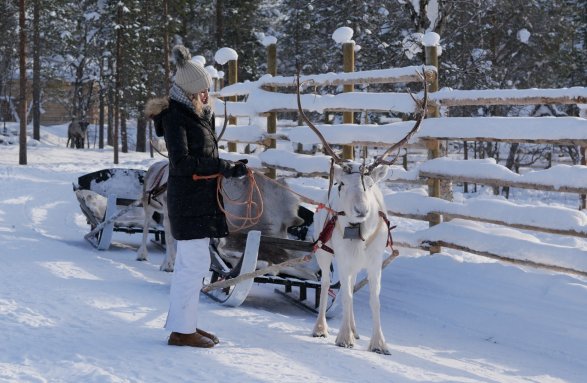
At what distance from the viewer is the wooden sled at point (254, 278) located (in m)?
6.62

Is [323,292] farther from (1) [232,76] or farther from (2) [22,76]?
(2) [22,76]

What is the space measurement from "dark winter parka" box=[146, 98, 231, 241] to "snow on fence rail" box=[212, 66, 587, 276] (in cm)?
356

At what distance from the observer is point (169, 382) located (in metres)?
4.19

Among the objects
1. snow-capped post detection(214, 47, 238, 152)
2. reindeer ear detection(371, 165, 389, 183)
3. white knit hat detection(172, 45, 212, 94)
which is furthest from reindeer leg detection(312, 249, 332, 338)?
snow-capped post detection(214, 47, 238, 152)

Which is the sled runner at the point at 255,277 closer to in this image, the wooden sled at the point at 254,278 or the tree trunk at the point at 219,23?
the wooden sled at the point at 254,278

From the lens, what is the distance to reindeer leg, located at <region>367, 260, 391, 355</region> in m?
5.56

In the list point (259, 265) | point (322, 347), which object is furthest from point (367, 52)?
point (322, 347)

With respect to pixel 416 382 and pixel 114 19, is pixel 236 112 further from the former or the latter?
pixel 114 19

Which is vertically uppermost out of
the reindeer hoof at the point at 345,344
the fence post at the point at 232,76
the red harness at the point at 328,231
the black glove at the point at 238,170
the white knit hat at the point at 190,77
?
the fence post at the point at 232,76

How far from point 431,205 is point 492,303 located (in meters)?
1.94

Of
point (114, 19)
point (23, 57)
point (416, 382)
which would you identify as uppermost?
point (114, 19)

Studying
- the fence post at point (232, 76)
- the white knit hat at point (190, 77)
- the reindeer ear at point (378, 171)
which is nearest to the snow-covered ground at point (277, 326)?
the reindeer ear at point (378, 171)

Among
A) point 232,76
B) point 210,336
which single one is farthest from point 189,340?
point 232,76

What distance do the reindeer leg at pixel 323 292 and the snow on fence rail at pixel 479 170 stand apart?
2185mm
